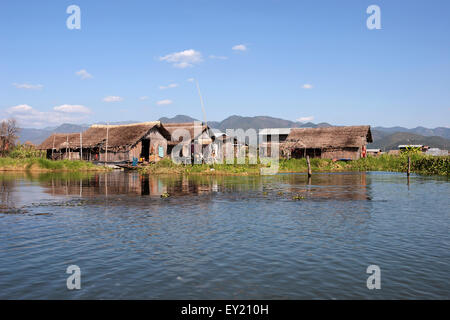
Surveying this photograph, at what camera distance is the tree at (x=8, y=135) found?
2975 inches

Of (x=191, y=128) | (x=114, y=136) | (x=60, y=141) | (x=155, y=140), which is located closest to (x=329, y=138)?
(x=191, y=128)

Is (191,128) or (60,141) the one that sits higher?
(191,128)

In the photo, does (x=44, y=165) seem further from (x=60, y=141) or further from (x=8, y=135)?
(x=8, y=135)

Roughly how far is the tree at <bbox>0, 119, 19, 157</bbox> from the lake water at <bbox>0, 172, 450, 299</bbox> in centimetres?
6458

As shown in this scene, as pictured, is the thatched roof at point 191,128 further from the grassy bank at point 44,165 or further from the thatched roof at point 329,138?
the thatched roof at point 329,138

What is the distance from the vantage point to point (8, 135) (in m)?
76.9

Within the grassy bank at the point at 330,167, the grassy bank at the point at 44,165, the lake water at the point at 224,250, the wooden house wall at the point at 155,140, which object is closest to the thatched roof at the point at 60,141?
the grassy bank at the point at 44,165

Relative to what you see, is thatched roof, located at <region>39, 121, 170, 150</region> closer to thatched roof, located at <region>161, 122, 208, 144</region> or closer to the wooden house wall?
the wooden house wall

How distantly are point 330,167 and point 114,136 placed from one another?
29578 mm

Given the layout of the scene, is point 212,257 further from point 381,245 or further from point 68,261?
point 381,245
